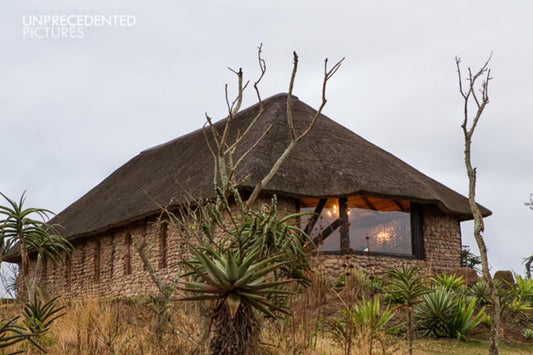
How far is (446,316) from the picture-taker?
1144cm

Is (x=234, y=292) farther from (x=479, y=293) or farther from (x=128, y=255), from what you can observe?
(x=128, y=255)

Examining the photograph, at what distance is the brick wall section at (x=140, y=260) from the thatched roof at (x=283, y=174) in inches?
21.9

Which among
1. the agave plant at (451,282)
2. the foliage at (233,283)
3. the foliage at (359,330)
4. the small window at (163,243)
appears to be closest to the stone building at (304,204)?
the small window at (163,243)

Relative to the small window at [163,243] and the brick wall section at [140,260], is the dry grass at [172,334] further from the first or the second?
the small window at [163,243]

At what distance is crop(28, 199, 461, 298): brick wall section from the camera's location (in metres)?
17.6

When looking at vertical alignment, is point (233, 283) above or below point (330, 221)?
below

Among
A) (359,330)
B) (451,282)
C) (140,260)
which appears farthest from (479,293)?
(140,260)

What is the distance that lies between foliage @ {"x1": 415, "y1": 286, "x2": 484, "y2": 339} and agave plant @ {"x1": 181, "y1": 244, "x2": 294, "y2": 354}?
22.0 feet

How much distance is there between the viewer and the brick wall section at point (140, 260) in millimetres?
17562

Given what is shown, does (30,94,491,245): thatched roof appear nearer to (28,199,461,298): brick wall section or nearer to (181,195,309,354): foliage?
(28,199,461,298): brick wall section

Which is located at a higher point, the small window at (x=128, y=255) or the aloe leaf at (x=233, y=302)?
the small window at (x=128, y=255)

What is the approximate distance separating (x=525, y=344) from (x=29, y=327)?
324 inches

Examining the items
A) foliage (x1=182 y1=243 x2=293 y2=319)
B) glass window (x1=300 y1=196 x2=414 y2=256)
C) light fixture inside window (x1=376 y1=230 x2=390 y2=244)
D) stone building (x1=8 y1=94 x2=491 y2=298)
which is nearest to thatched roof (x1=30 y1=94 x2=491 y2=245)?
stone building (x1=8 y1=94 x2=491 y2=298)

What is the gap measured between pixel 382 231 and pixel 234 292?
679 inches
